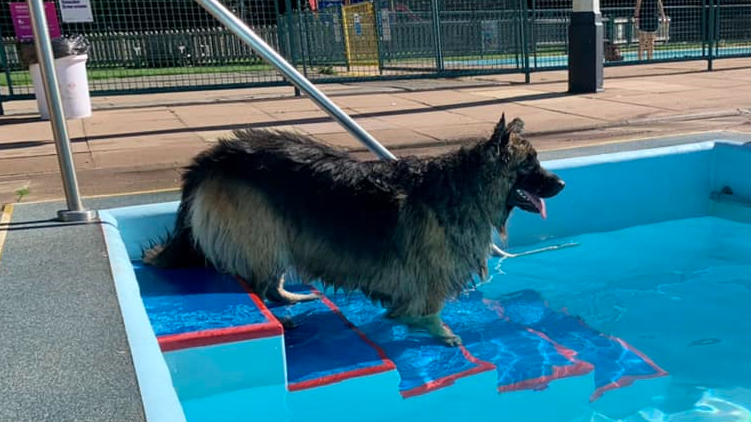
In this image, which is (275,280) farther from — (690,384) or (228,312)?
(690,384)

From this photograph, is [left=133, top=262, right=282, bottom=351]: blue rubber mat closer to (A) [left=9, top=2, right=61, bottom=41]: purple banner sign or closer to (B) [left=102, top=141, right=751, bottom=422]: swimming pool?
(B) [left=102, top=141, right=751, bottom=422]: swimming pool

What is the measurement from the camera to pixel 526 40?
14945 millimetres

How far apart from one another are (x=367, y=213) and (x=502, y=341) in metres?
1.26

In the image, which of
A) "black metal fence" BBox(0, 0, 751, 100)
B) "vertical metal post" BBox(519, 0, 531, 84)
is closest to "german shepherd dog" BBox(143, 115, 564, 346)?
"black metal fence" BBox(0, 0, 751, 100)

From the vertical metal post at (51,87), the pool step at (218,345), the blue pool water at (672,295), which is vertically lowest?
the blue pool water at (672,295)

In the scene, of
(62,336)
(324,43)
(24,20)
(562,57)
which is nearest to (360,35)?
(324,43)

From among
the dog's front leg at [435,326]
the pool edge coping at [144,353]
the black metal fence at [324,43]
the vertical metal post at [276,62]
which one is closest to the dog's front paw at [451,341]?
the dog's front leg at [435,326]

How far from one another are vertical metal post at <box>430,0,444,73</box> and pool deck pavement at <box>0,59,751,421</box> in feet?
2.79

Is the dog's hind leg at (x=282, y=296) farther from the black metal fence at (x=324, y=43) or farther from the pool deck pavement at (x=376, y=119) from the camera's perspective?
the black metal fence at (x=324, y=43)

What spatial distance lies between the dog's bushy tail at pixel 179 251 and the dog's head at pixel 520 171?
2.02 metres

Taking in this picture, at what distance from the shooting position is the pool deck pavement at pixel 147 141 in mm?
2840

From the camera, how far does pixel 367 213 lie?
14.1ft

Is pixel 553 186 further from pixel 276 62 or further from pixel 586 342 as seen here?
pixel 276 62

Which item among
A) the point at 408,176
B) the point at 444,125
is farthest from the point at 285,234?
the point at 444,125
